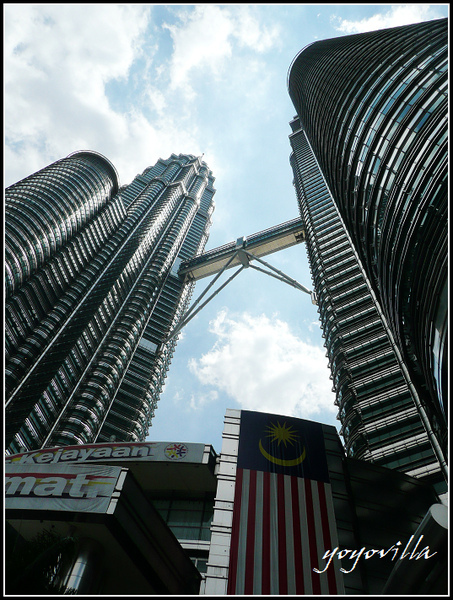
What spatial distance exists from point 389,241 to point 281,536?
67.2 ft

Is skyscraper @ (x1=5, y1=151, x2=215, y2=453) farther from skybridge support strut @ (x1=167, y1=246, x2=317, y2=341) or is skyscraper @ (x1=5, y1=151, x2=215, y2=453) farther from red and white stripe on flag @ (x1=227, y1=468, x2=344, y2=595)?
red and white stripe on flag @ (x1=227, y1=468, x2=344, y2=595)

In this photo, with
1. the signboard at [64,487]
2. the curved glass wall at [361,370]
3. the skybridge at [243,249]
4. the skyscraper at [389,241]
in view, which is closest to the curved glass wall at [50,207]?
the skybridge at [243,249]

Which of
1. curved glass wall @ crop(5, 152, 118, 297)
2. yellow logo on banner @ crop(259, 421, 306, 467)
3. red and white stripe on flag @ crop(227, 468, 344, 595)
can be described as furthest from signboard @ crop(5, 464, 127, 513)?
curved glass wall @ crop(5, 152, 118, 297)

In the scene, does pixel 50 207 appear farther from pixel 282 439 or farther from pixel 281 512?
pixel 281 512

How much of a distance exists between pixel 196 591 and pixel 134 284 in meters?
107

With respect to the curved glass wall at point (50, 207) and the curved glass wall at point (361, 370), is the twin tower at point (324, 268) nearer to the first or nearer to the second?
the curved glass wall at point (361, 370)

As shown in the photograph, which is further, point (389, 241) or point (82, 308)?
point (82, 308)

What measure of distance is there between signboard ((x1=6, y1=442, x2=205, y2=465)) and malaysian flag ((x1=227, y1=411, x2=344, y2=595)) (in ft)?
21.7

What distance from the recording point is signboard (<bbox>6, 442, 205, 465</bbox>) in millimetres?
36000

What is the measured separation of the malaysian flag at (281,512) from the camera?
2277 centimetres

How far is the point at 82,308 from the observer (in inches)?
4328

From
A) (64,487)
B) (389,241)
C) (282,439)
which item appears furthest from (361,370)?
(64,487)

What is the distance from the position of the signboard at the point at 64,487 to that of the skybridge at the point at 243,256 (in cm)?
9595

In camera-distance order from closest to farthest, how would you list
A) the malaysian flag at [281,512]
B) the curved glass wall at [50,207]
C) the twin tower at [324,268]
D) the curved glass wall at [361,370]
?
the malaysian flag at [281,512] < the twin tower at [324,268] < the curved glass wall at [361,370] < the curved glass wall at [50,207]
